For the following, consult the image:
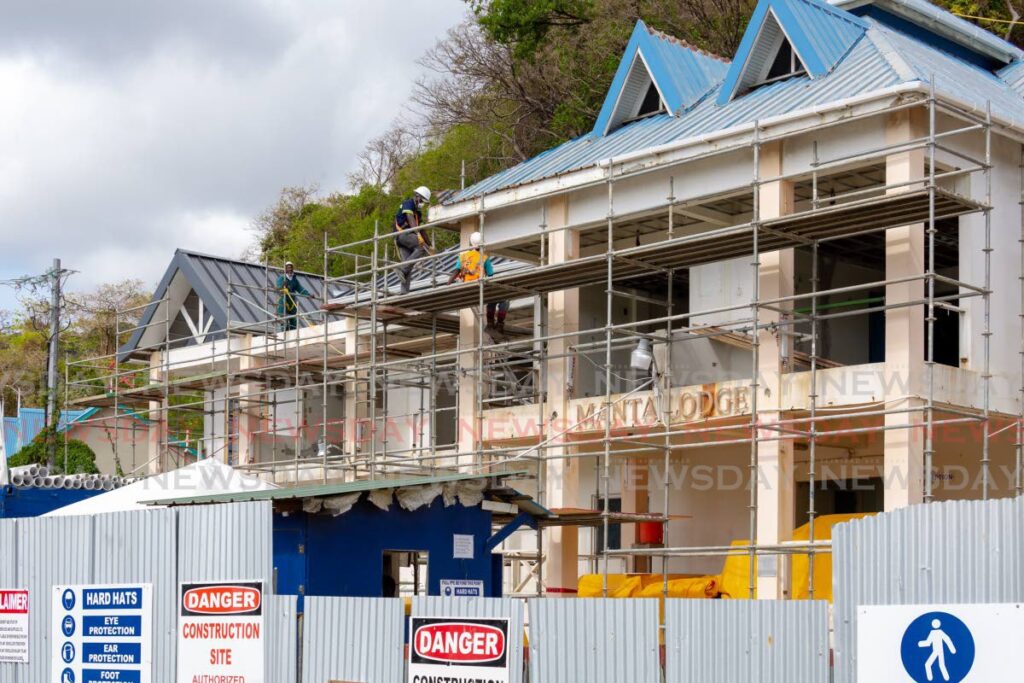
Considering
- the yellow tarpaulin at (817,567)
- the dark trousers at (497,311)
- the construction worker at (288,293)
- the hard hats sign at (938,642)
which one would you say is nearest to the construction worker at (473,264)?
the dark trousers at (497,311)

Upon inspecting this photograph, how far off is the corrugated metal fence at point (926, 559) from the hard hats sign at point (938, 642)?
0.35ft

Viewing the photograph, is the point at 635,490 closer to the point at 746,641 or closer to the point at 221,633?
the point at 221,633

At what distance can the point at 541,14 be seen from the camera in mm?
40250

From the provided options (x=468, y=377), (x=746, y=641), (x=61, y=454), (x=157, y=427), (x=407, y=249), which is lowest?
(x=746, y=641)

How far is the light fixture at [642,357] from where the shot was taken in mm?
21188

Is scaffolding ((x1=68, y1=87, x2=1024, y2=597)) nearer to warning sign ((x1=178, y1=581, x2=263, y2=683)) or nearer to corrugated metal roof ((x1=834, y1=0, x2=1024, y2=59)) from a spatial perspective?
corrugated metal roof ((x1=834, y1=0, x2=1024, y2=59))

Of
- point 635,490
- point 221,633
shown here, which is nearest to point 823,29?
point 635,490

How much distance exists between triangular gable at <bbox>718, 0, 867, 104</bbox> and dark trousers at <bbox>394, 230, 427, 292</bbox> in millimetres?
6319

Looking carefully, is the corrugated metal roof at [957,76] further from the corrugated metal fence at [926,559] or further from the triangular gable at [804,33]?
the corrugated metal fence at [926,559]

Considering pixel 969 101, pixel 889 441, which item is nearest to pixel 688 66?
pixel 969 101

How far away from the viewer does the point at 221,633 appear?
12906mm

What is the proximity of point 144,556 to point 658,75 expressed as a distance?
543 inches

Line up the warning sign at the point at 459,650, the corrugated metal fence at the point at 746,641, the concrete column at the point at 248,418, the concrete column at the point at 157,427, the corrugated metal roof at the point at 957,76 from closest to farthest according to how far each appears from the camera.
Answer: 1. the corrugated metal fence at the point at 746,641
2. the warning sign at the point at 459,650
3. the corrugated metal roof at the point at 957,76
4. the concrete column at the point at 248,418
5. the concrete column at the point at 157,427

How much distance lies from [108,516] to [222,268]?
2163 cm
